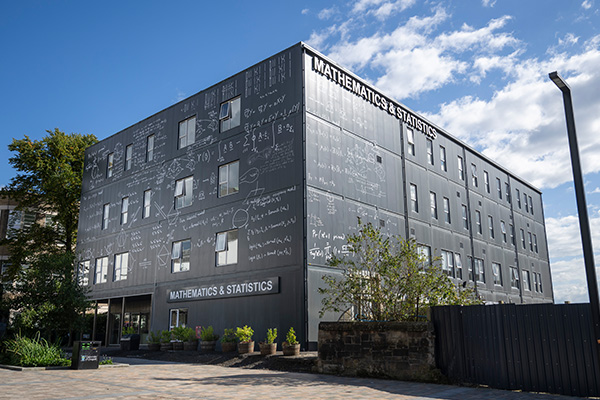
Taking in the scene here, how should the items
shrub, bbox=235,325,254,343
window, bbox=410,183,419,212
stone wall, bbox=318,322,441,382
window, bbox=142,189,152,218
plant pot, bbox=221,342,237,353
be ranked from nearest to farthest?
stone wall, bbox=318,322,441,382, shrub, bbox=235,325,254,343, plant pot, bbox=221,342,237,353, window, bbox=410,183,419,212, window, bbox=142,189,152,218

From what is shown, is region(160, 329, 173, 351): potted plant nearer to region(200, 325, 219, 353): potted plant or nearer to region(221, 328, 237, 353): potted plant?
region(200, 325, 219, 353): potted plant

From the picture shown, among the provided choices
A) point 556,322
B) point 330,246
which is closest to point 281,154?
point 330,246

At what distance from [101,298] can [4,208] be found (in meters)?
18.8

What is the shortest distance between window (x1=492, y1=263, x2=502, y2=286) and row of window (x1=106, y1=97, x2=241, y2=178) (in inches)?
825

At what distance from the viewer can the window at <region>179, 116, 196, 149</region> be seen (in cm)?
2759

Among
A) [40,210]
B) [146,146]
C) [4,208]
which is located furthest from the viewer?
[4,208]

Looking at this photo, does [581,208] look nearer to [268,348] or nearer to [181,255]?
[268,348]

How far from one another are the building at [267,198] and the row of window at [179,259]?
0.08 meters

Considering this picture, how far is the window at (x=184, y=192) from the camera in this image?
87.2 ft

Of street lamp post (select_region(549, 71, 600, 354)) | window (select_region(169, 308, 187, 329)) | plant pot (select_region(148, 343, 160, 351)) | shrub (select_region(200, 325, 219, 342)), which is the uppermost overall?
street lamp post (select_region(549, 71, 600, 354))

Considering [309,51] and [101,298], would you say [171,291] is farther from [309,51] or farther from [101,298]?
[309,51]

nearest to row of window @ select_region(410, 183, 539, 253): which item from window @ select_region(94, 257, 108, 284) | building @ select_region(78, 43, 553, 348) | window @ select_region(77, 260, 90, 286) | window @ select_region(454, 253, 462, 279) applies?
building @ select_region(78, 43, 553, 348)

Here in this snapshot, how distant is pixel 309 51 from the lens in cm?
2306

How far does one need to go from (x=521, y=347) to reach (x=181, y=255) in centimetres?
1845
